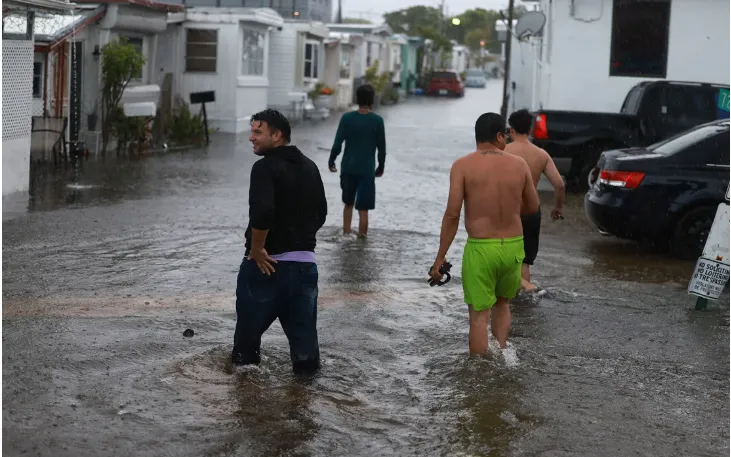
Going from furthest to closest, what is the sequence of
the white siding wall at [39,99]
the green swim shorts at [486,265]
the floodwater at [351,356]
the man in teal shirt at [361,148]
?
1. the white siding wall at [39,99]
2. the man in teal shirt at [361,148]
3. the green swim shorts at [486,265]
4. the floodwater at [351,356]

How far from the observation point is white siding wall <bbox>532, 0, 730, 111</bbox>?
2136 cm

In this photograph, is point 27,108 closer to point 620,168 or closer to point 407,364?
point 620,168

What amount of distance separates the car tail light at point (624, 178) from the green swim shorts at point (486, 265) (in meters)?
4.83

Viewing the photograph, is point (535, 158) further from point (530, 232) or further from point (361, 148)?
point (361, 148)

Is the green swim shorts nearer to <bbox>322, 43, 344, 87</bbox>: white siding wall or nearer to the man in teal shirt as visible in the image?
the man in teal shirt

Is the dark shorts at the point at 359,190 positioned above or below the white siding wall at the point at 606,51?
below

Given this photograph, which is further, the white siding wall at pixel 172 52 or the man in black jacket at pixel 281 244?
the white siding wall at pixel 172 52

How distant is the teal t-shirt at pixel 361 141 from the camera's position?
38.8 ft

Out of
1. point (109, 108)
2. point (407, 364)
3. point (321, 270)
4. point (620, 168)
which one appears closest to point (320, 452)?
point (407, 364)

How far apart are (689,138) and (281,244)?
22.0 ft

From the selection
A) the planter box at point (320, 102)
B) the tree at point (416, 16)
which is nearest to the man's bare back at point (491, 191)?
the planter box at point (320, 102)

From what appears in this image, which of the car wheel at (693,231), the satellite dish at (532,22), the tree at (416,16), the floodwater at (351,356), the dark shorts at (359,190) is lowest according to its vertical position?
the floodwater at (351,356)

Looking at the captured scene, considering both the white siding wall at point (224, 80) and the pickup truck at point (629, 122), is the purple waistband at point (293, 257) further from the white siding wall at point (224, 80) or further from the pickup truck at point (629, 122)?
the white siding wall at point (224, 80)

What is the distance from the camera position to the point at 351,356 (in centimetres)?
740
